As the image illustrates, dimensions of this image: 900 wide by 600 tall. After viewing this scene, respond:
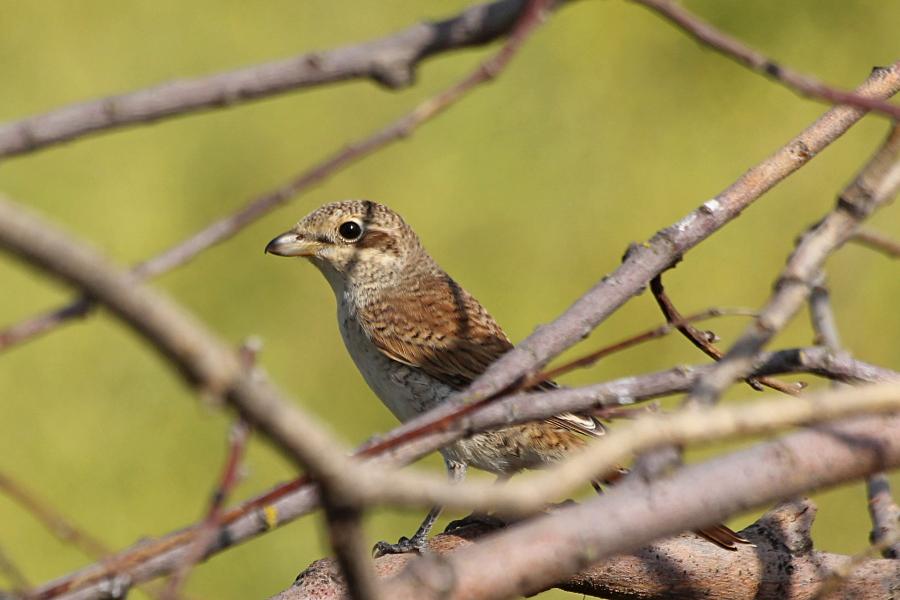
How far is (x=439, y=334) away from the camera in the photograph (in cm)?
384

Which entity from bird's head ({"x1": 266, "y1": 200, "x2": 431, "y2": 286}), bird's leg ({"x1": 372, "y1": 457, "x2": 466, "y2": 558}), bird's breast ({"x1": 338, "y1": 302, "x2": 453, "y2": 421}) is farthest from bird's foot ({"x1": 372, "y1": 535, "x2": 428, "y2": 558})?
bird's head ({"x1": 266, "y1": 200, "x2": 431, "y2": 286})

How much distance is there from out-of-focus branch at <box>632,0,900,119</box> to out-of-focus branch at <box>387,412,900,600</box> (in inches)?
11.7

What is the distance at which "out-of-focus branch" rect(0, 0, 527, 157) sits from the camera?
1.22 m

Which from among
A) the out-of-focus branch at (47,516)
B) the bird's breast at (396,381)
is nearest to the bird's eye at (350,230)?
the bird's breast at (396,381)

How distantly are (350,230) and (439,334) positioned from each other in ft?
1.44

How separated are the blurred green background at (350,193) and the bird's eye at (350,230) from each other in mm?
1755

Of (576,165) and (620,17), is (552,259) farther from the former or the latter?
(620,17)

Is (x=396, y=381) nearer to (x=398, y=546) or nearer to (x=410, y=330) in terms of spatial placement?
(x=410, y=330)

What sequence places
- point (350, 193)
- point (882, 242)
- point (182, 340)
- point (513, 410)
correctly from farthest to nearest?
point (350, 193)
point (882, 242)
point (513, 410)
point (182, 340)

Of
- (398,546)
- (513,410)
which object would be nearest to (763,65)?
(513,410)

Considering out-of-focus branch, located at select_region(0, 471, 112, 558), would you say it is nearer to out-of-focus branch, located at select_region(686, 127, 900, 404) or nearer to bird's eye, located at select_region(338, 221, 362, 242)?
out-of-focus branch, located at select_region(686, 127, 900, 404)

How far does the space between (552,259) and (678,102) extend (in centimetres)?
108

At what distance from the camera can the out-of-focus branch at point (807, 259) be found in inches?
51.3

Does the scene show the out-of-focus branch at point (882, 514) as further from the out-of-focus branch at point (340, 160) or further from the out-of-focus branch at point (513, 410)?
the out-of-focus branch at point (340, 160)
